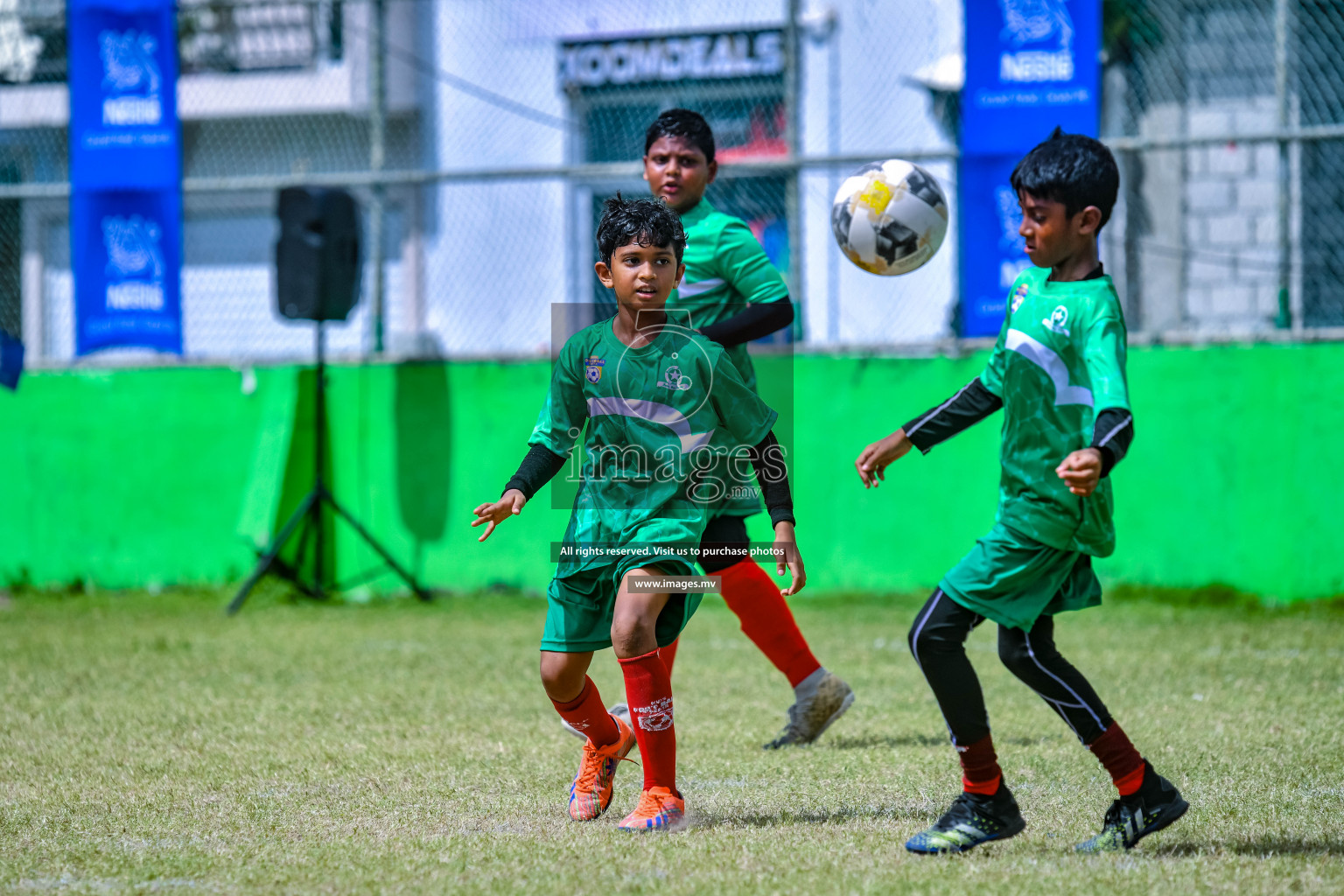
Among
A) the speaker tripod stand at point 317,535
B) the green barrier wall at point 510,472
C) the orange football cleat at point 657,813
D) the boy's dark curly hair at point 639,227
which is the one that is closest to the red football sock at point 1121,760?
the orange football cleat at point 657,813

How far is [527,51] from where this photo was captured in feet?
45.3

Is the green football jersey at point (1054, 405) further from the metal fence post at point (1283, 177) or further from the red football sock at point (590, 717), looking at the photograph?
the metal fence post at point (1283, 177)

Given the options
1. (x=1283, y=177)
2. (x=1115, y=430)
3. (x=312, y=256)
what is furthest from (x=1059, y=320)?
(x=312, y=256)

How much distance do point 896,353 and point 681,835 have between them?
5.44m

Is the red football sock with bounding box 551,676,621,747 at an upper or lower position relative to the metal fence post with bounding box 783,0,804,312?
lower

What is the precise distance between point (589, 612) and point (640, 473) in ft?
1.26

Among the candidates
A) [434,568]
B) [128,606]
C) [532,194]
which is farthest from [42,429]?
[532,194]

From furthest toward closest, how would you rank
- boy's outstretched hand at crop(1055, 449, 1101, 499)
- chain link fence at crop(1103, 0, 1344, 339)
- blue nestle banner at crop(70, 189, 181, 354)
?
blue nestle banner at crop(70, 189, 181, 354) → chain link fence at crop(1103, 0, 1344, 339) → boy's outstretched hand at crop(1055, 449, 1101, 499)

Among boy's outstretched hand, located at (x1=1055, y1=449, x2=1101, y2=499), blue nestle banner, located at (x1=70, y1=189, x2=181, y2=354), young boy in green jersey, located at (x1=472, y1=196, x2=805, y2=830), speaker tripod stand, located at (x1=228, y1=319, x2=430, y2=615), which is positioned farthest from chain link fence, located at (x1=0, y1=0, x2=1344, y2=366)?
boy's outstretched hand, located at (x1=1055, y1=449, x2=1101, y2=499)

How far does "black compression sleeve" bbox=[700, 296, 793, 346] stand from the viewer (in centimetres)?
445

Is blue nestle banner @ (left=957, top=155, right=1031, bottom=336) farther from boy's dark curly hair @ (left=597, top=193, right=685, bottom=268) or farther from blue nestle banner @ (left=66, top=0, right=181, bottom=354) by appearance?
blue nestle banner @ (left=66, top=0, right=181, bottom=354)

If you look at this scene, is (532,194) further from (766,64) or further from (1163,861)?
(1163,861)

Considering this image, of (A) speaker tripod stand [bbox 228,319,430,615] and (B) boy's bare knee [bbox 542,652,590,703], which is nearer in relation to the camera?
(B) boy's bare knee [bbox 542,652,590,703]

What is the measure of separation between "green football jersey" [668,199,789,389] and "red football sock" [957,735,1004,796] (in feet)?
5.33
